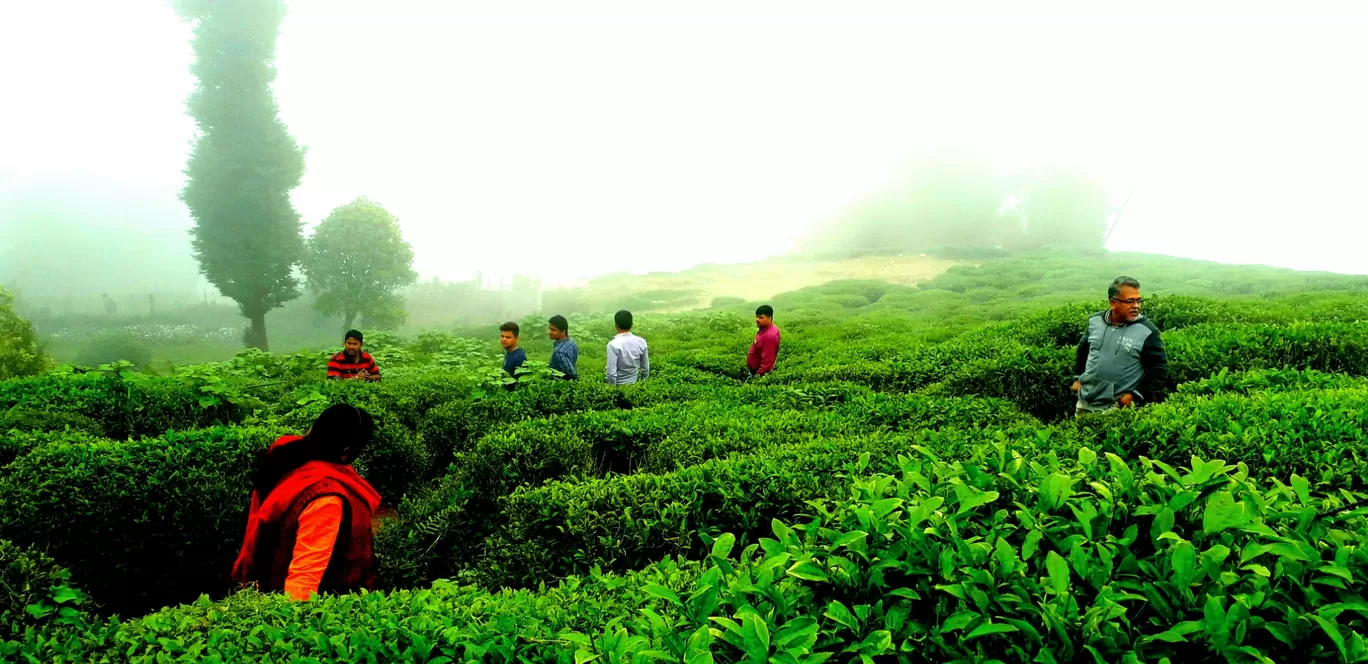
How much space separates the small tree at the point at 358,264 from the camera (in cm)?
2780

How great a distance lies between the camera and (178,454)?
5324 millimetres

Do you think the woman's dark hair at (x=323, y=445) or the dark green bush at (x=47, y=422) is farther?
the dark green bush at (x=47, y=422)

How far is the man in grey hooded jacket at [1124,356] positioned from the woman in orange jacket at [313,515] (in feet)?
19.7

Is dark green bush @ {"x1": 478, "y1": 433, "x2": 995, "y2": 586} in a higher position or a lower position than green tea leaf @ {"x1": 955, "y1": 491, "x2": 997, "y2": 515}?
lower

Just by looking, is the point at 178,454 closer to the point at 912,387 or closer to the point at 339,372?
the point at 339,372

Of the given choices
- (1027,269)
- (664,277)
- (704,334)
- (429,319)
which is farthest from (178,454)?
(1027,269)

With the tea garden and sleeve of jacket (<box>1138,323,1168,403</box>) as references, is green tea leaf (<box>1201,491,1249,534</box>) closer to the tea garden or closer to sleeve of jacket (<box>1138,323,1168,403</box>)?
the tea garden

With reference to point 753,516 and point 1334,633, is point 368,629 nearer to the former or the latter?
point 753,516

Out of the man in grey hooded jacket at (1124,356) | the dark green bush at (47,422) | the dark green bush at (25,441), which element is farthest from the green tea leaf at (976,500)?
the dark green bush at (47,422)

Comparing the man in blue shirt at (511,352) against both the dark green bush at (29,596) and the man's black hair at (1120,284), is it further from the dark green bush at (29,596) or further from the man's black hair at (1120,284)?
the man's black hair at (1120,284)

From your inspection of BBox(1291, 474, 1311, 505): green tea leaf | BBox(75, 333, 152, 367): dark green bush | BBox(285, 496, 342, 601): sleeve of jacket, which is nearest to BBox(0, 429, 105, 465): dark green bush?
BBox(285, 496, 342, 601): sleeve of jacket

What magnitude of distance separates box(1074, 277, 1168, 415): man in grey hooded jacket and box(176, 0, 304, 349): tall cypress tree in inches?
1070

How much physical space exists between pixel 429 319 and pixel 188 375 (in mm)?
21158

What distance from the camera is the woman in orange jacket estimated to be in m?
3.32
